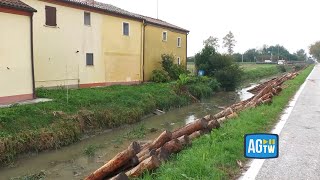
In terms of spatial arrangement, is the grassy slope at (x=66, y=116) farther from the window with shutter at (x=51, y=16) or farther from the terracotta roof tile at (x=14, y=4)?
the terracotta roof tile at (x=14, y=4)

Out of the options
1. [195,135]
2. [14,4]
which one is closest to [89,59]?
[14,4]

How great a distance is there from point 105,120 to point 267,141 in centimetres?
1543

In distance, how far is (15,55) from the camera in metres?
16.8

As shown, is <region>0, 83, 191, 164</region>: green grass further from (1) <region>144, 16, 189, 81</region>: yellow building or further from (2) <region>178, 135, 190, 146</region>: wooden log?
(1) <region>144, 16, 189, 81</region>: yellow building

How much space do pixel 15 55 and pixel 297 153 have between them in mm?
13511

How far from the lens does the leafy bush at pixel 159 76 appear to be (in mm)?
32031

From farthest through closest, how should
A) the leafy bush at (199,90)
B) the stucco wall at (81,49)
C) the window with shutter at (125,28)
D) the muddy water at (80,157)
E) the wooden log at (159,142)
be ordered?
the leafy bush at (199,90)
the window with shutter at (125,28)
the stucco wall at (81,49)
the muddy water at (80,157)
the wooden log at (159,142)

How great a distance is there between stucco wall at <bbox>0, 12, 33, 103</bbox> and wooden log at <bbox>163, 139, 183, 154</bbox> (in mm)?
10961

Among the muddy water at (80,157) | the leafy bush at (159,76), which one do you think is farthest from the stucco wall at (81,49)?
the muddy water at (80,157)

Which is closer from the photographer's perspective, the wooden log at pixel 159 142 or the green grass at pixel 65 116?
the wooden log at pixel 159 142

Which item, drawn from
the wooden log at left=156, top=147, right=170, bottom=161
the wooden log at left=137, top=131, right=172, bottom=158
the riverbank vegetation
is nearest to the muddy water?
the riverbank vegetation

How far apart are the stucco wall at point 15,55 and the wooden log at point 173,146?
1096 centimetres

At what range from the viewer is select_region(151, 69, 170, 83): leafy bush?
1261 inches

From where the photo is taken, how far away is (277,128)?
10547 mm
